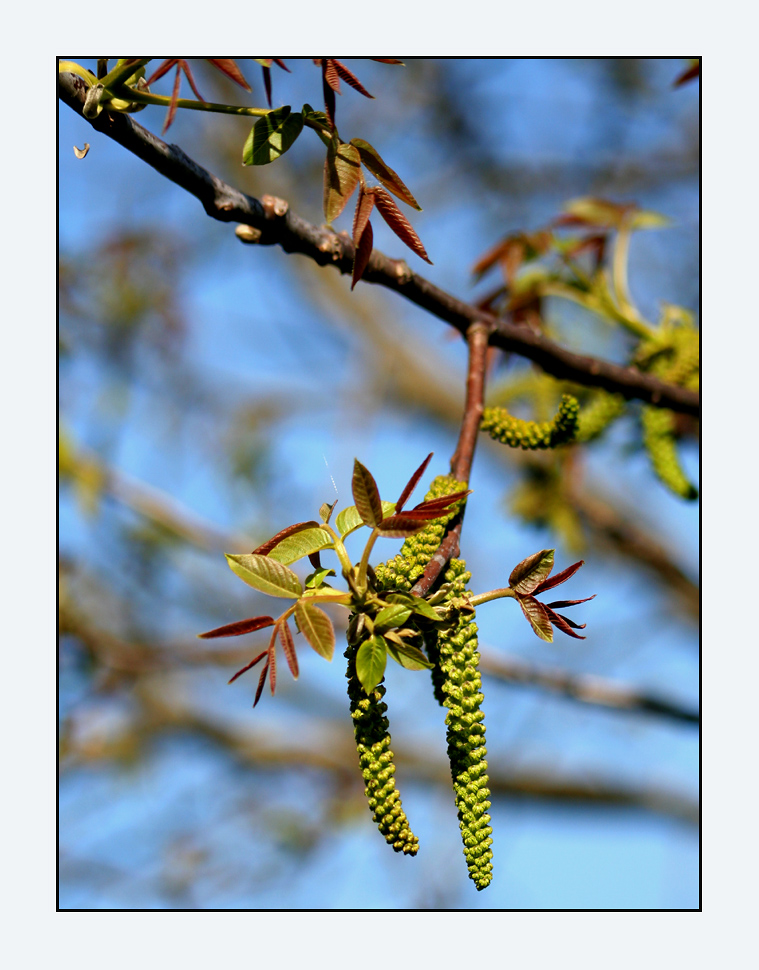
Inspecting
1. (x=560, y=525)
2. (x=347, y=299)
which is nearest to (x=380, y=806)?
(x=560, y=525)

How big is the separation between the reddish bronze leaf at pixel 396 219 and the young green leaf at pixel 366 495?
302mm

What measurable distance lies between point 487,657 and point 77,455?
6.11ft

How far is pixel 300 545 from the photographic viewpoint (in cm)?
95

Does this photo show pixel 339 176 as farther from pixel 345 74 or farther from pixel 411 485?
pixel 411 485

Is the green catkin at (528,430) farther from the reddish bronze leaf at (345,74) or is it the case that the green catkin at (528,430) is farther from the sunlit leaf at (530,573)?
the reddish bronze leaf at (345,74)

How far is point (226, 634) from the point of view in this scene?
0.91 metres

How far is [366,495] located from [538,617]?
27cm

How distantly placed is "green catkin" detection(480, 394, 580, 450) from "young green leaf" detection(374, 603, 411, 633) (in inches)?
20.1

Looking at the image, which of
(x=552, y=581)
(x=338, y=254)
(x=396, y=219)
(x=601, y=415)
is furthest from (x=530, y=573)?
(x=601, y=415)

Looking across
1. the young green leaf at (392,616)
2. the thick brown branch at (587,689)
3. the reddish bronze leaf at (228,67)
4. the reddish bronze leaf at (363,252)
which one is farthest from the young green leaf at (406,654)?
the thick brown branch at (587,689)

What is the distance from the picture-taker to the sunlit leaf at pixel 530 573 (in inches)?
39.0

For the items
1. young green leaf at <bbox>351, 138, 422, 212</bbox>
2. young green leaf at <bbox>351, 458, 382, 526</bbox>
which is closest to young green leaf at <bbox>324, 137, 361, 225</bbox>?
young green leaf at <bbox>351, 138, 422, 212</bbox>

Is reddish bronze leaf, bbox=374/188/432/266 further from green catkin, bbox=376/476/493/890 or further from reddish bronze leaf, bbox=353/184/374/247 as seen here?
green catkin, bbox=376/476/493/890

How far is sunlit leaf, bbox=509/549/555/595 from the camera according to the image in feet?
3.25
